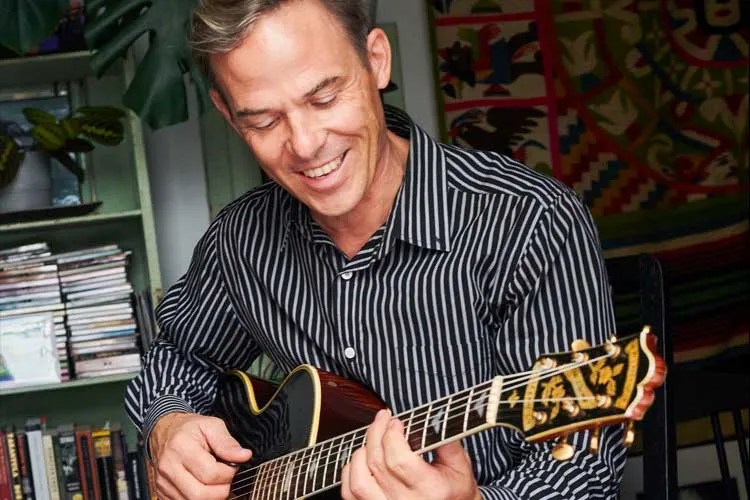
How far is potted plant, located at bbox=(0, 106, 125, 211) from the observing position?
8.66 ft

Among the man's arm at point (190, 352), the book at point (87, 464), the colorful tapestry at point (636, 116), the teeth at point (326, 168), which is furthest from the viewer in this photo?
the colorful tapestry at point (636, 116)

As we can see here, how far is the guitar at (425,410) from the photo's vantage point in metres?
0.93

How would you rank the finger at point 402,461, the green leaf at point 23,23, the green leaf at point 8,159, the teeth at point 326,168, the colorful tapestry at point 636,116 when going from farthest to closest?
the colorful tapestry at point 636,116
the green leaf at point 8,159
the green leaf at point 23,23
the teeth at point 326,168
the finger at point 402,461

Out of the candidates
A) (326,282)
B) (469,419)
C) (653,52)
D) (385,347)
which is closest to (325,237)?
(326,282)

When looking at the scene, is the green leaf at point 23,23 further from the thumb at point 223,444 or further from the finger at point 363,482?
the finger at point 363,482

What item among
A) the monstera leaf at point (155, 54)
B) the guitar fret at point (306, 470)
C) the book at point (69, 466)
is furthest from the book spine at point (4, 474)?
the guitar fret at point (306, 470)

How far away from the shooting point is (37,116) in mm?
2662

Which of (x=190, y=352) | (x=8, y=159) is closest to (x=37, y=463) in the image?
(x=8, y=159)

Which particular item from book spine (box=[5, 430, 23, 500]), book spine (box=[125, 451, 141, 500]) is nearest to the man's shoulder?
book spine (box=[125, 451, 141, 500])

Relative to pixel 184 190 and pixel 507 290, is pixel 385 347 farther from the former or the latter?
pixel 184 190

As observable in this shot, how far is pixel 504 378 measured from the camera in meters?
1.05

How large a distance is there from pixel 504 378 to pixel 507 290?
319 millimetres

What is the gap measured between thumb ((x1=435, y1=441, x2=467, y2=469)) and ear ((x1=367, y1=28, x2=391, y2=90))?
0.52 metres

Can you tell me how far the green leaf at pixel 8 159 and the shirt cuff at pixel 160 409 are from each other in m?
1.20
